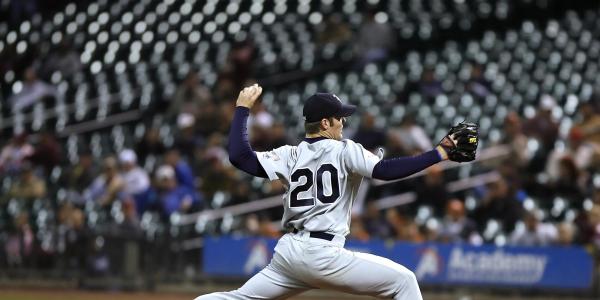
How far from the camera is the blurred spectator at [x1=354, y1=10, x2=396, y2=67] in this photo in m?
18.5

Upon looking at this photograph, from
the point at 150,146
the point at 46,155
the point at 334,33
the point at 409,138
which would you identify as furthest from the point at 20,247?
the point at 334,33

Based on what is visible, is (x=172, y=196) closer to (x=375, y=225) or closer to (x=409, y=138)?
(x=375, y=225)

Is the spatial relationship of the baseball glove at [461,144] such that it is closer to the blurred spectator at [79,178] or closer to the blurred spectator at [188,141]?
the blurred spectator at [188,141]

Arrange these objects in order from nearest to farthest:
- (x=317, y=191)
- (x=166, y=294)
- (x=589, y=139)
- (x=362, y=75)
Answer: (x=317, y=191)
(x=166, y=294)
(x=589, y=139)
(x=362, y=75)

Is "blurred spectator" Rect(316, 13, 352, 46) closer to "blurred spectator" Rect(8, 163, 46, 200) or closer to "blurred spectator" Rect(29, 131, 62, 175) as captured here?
"blurred spectator" Rect(29, 131, 62, 175)

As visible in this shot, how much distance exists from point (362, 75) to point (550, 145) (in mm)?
4732

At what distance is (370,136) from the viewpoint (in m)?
14.4

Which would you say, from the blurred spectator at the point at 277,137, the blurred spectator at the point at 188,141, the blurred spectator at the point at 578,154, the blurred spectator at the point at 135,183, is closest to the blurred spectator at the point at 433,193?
the blurred spectator at the point at 578,154

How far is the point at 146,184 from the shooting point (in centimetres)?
1437

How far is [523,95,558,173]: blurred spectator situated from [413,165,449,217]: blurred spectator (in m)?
1.19

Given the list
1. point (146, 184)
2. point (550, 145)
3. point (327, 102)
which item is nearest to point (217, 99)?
point (146, 184)

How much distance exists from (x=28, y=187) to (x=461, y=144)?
965 cm

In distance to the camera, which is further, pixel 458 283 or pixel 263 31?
pixel 263 31

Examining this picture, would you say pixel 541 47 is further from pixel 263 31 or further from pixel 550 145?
pixel 550 145
